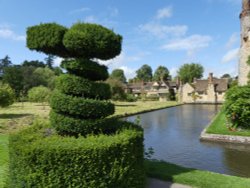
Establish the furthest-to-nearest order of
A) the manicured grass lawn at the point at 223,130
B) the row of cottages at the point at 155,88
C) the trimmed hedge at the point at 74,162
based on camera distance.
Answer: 1. the row of cottages at the point at 155,88
2. the manicured grass lawn at the point at 223,130
3. the trimmed hedge at the point at 74,162

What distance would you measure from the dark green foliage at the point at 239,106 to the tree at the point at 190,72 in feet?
314

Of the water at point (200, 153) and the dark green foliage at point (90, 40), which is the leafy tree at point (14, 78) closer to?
the water at point (200, 153)

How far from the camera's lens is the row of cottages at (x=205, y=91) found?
7569 cm

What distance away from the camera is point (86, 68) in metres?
9.28

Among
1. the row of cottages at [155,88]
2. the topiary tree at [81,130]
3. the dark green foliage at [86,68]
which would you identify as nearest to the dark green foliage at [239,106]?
the topiary tree at [81,130]

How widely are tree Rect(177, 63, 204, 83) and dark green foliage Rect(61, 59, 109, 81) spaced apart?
110299mm

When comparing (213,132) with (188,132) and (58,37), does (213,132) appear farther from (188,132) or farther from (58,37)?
(58,37)

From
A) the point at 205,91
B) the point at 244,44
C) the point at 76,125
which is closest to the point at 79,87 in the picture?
the point at 76,125

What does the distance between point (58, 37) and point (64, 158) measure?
13.7 ft

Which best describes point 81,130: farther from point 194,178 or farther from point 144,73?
point 144,73

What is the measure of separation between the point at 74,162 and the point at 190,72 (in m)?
115

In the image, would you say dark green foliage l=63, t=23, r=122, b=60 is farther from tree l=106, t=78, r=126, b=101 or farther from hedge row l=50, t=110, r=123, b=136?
tree l=106, t=78, r=126, b=101

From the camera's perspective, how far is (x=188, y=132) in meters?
26.2

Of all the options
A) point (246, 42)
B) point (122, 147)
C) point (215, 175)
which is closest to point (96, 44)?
point (122, 147)
